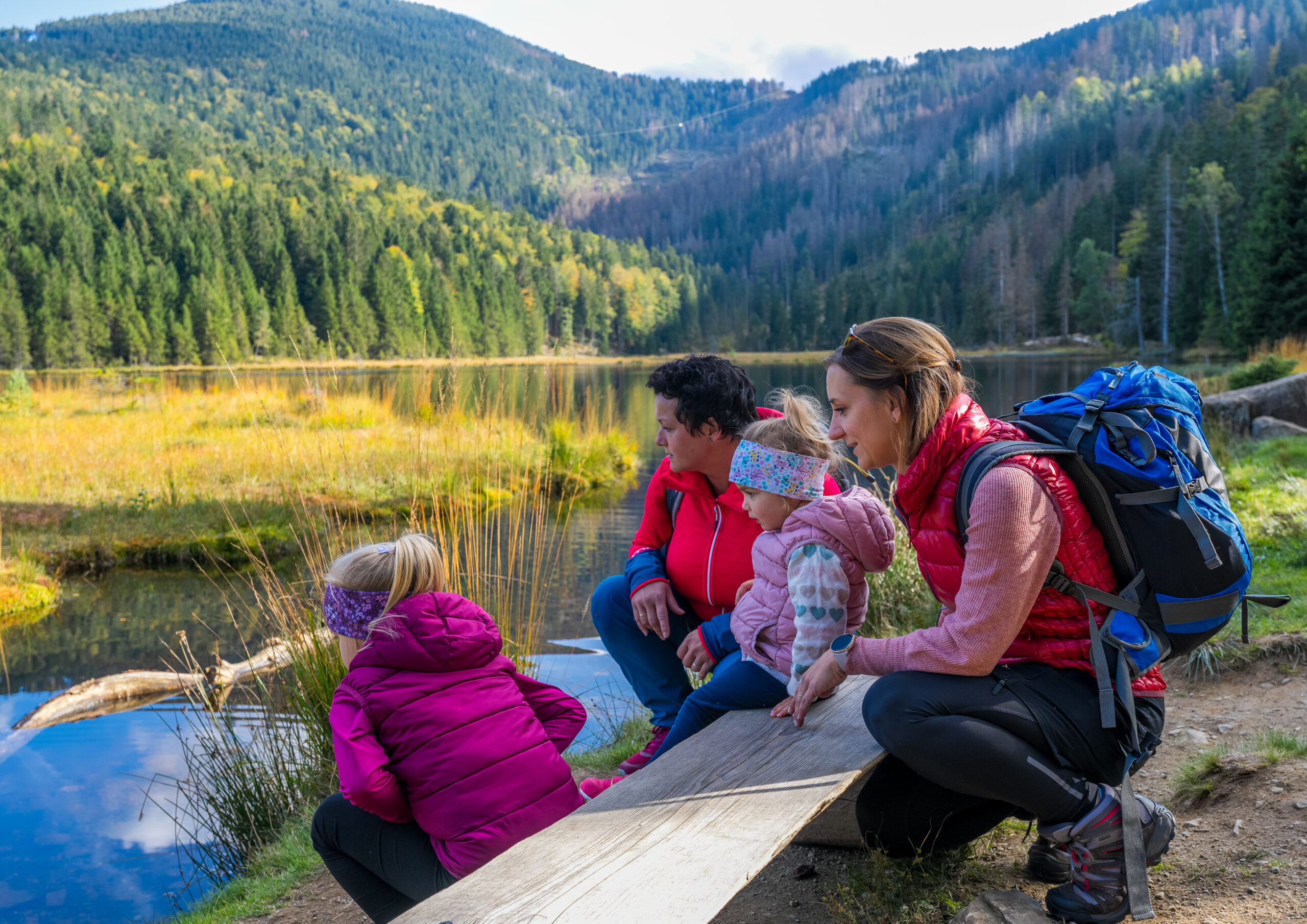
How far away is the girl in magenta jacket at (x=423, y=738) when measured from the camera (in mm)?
1876

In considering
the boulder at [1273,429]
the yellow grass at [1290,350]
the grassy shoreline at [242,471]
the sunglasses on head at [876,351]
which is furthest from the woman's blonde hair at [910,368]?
the yellow grass at [1290,350]

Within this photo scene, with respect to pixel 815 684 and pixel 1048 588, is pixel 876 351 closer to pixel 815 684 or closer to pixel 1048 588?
pixel 1048 588

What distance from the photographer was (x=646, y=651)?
3004 mm

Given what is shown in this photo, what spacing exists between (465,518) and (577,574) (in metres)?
4.94

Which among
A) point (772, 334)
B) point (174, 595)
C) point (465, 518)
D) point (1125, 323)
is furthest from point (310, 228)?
point (465, 518)

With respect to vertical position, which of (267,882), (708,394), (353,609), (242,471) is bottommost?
(267,882)

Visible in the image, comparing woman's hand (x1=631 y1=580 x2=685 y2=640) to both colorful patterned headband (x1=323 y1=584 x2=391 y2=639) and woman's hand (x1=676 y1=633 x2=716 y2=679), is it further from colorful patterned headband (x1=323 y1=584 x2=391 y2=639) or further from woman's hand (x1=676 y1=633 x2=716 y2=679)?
colorful patterned headband (x1=323 y1=584 x2=391 y2=639)

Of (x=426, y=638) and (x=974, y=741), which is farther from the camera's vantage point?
(x=426, y=638)

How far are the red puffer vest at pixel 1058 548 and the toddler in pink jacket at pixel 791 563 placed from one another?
9.3 inches

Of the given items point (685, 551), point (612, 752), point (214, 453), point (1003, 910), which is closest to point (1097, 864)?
point (1003, 910)

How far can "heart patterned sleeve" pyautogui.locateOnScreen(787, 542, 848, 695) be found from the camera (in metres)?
2.02

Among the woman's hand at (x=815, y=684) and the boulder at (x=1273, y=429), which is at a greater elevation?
the woman's hand at (x=815, y=684)

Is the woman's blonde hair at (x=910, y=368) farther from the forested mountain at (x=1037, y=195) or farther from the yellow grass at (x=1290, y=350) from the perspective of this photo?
the forested mountain at (x=1037, y=195)

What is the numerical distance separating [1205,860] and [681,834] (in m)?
1.41
